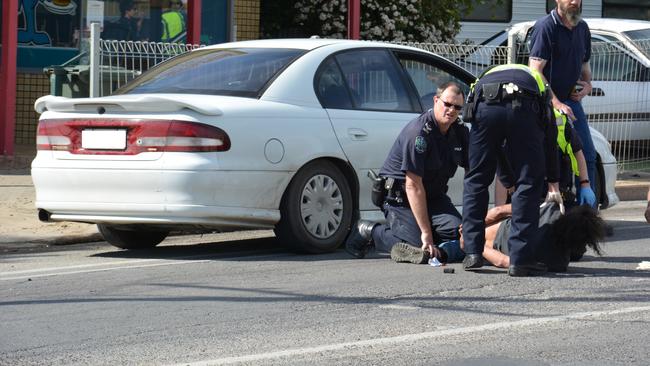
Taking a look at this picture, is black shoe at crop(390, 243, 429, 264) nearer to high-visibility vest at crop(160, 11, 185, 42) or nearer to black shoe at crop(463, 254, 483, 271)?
black shoe at crop(463, 254, 483, 271)

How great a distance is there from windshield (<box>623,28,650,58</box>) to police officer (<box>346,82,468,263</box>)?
24.2 feet

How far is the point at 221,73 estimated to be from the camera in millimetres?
8797

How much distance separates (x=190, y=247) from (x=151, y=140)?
1552mm

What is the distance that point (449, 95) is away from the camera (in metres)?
7.98

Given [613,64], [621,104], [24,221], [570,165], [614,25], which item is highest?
[614,25]

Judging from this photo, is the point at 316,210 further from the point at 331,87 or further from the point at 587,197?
the point at 587,197

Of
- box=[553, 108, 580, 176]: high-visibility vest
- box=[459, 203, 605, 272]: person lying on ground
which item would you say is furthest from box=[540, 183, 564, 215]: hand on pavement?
box=[553, 108, 580, 176]: high-visibility vest

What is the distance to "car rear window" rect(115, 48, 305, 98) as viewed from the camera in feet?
28.3

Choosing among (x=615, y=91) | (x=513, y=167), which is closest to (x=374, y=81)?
(x=513, y=167)

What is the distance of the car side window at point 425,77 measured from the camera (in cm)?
952

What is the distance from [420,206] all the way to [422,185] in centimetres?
18

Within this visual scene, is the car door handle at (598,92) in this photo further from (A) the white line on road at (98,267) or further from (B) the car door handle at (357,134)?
(A) the white line on road at (98,267)

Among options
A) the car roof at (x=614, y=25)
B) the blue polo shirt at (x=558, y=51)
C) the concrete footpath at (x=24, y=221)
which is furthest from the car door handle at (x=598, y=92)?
the blue polo shirt at (x=558, y=51)

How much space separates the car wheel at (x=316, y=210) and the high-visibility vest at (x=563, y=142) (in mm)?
1572
